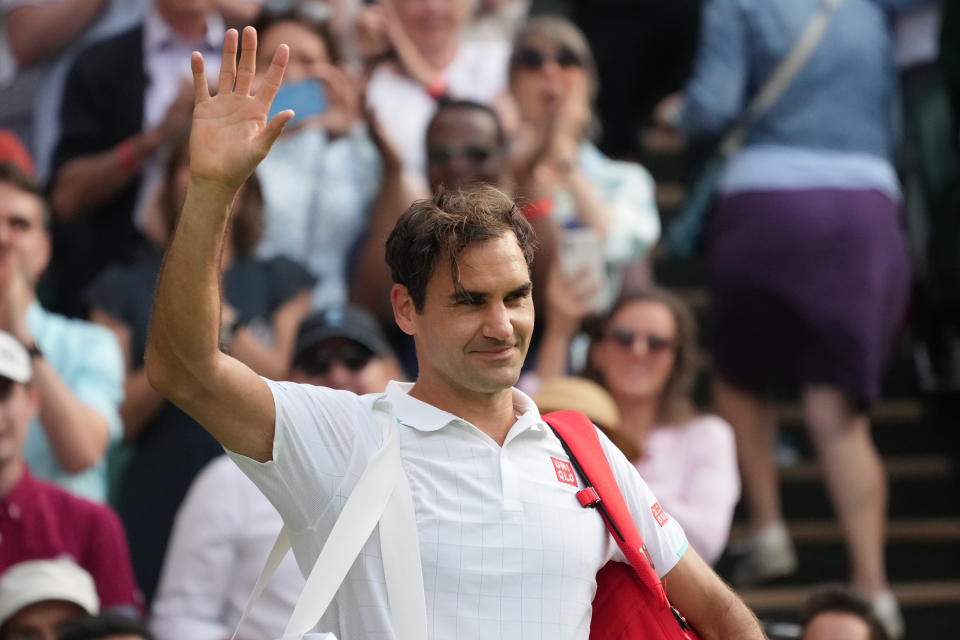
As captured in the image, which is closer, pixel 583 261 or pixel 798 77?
pixel 583 261

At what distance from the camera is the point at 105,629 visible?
14.9 ft

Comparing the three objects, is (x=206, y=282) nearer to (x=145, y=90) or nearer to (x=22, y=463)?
(x=22, y=463)

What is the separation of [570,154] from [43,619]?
9.33 feet

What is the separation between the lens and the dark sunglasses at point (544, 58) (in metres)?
6.80

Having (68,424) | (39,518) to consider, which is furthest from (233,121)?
(68,424)

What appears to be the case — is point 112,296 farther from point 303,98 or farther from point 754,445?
point 754,445

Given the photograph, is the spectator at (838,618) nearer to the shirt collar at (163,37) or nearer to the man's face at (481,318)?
the man's face at (481,318)

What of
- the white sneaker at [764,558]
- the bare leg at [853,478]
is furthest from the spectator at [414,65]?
the white sneaker at [764,558]

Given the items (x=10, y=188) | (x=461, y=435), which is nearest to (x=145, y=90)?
(x=10, y=188)

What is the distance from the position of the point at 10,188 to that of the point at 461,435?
9.88 ft

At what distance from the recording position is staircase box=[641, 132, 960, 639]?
698cm

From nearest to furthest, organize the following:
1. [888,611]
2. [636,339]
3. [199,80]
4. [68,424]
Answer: [199,80] < [68,424] < [636,339] < [888,611]

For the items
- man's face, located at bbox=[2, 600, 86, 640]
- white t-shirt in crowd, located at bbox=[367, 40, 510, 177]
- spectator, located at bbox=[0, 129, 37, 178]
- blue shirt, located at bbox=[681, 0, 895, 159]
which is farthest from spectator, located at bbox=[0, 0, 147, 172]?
man's face, located at bbox=[2, 600, 86, 640]

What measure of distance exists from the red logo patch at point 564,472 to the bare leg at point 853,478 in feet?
11.5
